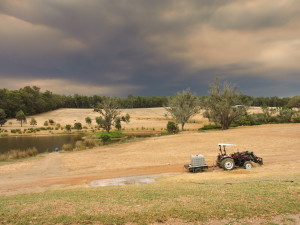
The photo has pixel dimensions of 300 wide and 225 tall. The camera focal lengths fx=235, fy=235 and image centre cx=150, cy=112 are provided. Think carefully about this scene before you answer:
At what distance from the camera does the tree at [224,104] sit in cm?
5947

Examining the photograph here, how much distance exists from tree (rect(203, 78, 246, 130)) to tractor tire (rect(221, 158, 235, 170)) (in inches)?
1553

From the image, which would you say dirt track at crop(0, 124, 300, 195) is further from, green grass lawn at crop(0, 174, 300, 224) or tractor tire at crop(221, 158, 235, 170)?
green grass lawn at crop(0, 174, 300, 224)

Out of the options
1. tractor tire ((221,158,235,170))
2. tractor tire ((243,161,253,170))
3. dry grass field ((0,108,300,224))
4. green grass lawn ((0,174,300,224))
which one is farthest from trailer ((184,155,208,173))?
green grass lawn ((0,174,300,224))

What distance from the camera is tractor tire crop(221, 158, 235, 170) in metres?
21.2

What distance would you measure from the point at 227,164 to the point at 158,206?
42.2ft

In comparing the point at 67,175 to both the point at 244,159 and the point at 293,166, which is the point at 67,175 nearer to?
the point at 244,159

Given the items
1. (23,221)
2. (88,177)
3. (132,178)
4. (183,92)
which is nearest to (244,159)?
(132,178)

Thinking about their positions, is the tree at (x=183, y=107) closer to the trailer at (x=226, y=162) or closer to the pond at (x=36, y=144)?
the pond at (x=36, y=144)

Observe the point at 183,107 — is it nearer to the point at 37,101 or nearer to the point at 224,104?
the point at 224,104

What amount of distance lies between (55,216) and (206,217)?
605 cm

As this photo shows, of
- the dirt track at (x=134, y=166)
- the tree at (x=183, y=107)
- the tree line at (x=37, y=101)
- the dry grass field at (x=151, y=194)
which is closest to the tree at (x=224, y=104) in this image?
the tree at (x=183, y=107)

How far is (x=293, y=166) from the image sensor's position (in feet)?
69.1

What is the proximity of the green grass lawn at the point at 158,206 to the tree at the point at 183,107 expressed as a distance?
58.0 m

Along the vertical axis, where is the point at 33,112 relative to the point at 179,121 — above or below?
above
